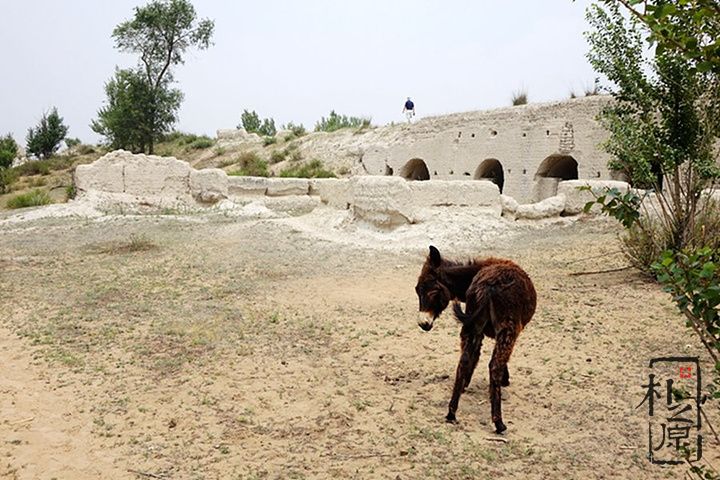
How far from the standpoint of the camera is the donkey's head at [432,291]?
151 inches

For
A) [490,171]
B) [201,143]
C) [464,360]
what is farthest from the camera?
[201,143]

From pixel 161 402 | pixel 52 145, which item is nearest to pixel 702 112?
pixel 161 402

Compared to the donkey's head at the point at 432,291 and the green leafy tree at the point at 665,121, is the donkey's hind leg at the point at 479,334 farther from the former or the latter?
the green leafy tree at the point at 665,121

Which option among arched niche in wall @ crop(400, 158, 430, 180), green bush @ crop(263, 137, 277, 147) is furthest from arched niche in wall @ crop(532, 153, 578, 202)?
green bush @ crop(263, 137, 277, 147)

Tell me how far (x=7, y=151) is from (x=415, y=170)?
19.0m

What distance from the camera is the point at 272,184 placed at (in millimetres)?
Answer: 16141

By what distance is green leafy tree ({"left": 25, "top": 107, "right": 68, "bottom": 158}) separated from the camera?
3394cm

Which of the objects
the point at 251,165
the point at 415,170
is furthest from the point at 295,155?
the point at 415,170

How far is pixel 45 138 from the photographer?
1337 inches

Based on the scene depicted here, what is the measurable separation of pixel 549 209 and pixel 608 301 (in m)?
5.67

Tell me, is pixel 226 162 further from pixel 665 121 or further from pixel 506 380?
pixel 506 380

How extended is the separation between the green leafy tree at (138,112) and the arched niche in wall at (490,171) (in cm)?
1780

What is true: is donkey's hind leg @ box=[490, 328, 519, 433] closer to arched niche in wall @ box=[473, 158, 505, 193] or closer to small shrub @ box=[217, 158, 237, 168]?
arched niche in wall @ box=[473, 158, 505, 193]

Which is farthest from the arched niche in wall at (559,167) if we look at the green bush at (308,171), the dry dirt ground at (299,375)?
the dry dirt ground at (299,375)
